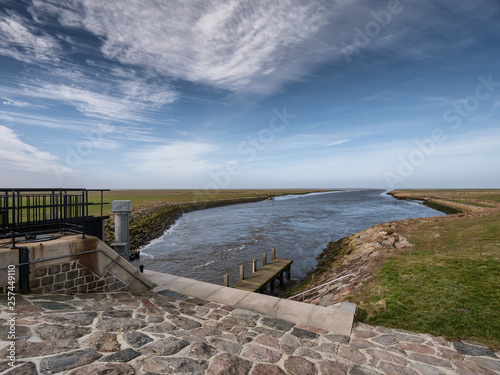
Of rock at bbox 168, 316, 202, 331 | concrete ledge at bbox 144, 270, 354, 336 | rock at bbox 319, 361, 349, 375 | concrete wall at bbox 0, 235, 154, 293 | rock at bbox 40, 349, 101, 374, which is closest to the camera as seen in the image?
rock at bbox 40, 349, 101, 374

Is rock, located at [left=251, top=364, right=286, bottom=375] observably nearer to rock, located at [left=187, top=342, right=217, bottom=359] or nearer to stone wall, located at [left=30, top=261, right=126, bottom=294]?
rock, located at [left=187, top=342, right=217, bottom=359]

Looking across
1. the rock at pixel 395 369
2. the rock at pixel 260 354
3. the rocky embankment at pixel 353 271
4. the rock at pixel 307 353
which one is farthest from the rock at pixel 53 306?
the rocky embankment at pixel 353 271

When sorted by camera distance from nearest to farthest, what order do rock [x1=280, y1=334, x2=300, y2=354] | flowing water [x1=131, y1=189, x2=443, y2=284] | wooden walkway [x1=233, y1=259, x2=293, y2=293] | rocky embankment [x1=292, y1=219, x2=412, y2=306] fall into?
rock [x1=280, y1=334, x2=300, y2=354] < rocky embankment [x1=292, y1=219, x2=412, y2=306] < wooden walkway [x1=233, y1=259, x2=293, y2=293] < flowing water [x1=131, y1=189, x2=443, y2=284]

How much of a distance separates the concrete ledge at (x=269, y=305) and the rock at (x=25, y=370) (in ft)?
13.8

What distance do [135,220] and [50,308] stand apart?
35296mm

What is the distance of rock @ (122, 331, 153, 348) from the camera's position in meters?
4.12

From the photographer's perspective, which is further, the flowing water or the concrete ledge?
the flowing water

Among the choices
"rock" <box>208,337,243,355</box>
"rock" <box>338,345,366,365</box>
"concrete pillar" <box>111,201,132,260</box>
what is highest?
"concrete pillar" <box>111,201,132,260</box>

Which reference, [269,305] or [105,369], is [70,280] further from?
[269,305]

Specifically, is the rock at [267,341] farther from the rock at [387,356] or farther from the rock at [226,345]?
the rock at [387,356]

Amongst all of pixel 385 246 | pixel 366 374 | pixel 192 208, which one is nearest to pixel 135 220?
pixel 192 208

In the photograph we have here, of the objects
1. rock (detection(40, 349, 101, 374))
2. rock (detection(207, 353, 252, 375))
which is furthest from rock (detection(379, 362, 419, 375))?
rock (detection(40, 349, 101, 374))

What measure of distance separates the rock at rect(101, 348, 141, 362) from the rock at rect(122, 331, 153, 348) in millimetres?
176

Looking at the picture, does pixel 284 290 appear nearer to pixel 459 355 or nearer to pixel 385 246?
pixel 385 246
